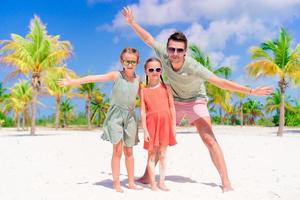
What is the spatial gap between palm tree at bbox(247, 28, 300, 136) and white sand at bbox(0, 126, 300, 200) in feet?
39.5

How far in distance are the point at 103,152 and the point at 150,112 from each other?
205 inches

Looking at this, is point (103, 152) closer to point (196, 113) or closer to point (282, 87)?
point (196, 113)

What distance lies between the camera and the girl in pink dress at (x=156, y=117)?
6.03m

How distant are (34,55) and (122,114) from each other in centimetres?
1867

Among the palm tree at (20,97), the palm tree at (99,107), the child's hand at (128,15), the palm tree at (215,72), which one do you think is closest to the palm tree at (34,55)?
the palm tree at (215,72)

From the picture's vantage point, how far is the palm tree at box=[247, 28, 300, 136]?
24000mm

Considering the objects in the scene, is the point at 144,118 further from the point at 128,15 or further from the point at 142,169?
the point at 142,169

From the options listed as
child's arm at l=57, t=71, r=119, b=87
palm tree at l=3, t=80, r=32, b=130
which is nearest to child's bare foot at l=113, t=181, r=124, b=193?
child's arm at l=57, t=71, r=119, b=87

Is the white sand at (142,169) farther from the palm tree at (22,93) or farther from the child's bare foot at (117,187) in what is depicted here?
the palm tree at (22,93)

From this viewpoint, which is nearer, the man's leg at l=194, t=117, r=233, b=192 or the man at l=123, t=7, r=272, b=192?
the man at l=123, t=7, r=272, b=192

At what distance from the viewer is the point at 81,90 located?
41500mm

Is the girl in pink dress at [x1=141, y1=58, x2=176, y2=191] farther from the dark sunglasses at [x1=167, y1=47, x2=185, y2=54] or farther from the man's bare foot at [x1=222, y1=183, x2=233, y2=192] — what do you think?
the man's bare foot at [x1=222, y1=183, x2=233, y2=192]

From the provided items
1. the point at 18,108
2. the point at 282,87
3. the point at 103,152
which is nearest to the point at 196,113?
the point at 103,152

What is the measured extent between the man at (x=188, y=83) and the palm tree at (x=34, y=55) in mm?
17835
